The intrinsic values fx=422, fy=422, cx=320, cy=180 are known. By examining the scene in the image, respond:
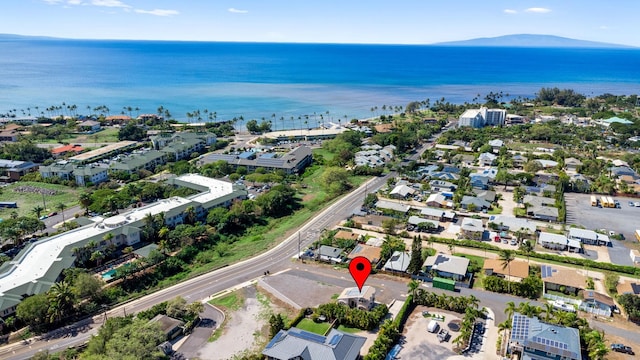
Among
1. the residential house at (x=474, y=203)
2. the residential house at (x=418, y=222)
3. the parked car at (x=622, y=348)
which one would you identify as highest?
the residential house at (x=474, y=203)

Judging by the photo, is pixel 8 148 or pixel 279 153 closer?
pixel 8 148

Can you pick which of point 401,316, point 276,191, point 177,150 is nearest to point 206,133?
point 177,150

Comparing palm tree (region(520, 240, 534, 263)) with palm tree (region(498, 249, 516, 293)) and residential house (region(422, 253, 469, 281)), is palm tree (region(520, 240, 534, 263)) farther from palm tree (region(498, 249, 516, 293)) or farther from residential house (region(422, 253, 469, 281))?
residential house (region(422, 253, 469, 281))

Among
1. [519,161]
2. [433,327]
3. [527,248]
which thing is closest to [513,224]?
[527,248]

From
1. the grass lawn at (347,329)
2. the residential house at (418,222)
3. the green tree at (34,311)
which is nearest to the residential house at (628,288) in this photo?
the residential house at (418,222)

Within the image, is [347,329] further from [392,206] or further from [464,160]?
[464,160]

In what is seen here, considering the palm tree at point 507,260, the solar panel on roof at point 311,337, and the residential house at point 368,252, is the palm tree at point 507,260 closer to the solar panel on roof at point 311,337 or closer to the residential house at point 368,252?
the residential house at point 368,252

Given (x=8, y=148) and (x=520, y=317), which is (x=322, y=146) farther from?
(x=520, y=317)
